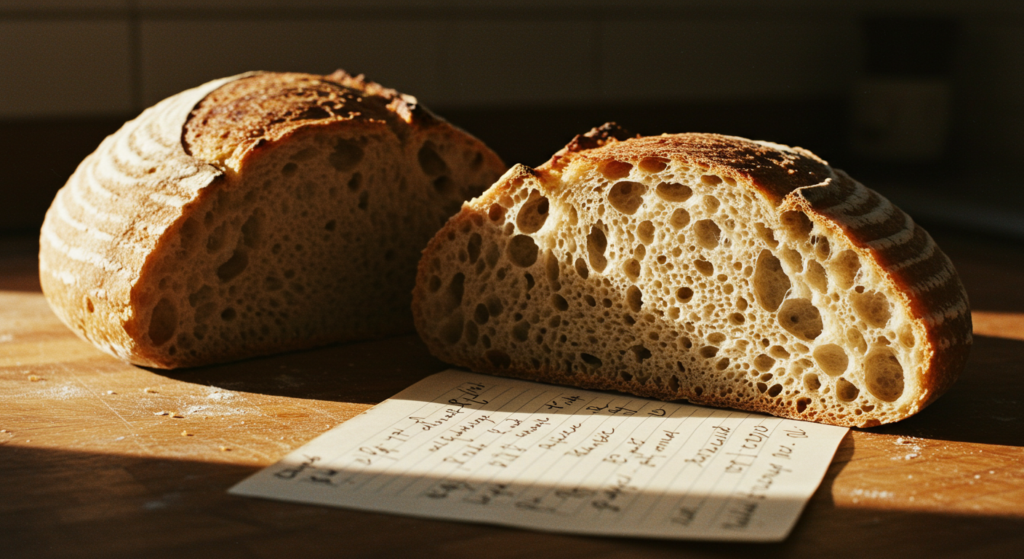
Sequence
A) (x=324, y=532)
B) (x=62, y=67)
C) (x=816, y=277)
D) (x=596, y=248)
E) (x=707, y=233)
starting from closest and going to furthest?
1. (x=324, y=532)
2. (x=816, y=277)
3. (x=707, y=233)
4. (x=596, y=248)
5. (x=62, y=67)

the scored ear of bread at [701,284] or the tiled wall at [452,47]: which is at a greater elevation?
the tiled wall at [452,47]

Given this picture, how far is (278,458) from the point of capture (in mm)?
1465

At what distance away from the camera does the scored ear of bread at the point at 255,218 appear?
182 cm

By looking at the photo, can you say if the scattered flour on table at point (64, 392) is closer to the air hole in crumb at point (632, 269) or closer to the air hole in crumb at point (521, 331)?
the air hole in crumb at point (521, 331)

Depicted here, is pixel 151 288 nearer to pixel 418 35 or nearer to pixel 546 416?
pixel 546 416

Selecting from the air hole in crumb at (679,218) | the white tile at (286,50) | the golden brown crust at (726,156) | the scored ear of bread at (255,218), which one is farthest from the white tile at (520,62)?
the air hole in crumb at (679,218)

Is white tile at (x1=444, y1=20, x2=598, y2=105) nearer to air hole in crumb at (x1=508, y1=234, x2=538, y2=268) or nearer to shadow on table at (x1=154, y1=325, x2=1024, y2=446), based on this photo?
shadow on table at (x1=154, y1=325, x2=1024, y2=446)

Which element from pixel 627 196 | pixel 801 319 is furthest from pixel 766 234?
pixel 627 196

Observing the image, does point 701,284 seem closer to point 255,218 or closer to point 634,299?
point 634,299

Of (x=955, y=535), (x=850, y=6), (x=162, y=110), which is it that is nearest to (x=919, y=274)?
(x=955, y=535)

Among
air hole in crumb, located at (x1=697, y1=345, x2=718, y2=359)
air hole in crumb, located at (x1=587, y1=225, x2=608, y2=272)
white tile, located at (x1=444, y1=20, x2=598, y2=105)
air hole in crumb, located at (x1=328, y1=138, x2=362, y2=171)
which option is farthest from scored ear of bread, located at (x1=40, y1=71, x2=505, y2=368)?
white tile, located at (x1=444, y1=20, x2=598, y2=105)

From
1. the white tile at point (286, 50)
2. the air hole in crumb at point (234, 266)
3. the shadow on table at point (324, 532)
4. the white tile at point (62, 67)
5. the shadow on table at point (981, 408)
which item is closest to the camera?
the shadow on table at point (324, 532)

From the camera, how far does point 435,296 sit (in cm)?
193

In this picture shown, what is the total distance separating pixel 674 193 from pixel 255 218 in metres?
0.82
